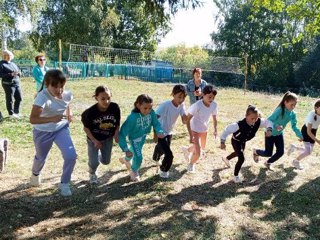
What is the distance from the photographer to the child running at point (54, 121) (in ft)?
13.3

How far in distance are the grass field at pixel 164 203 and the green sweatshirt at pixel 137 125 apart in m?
0.69

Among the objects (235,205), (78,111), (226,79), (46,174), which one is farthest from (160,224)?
(226,79)

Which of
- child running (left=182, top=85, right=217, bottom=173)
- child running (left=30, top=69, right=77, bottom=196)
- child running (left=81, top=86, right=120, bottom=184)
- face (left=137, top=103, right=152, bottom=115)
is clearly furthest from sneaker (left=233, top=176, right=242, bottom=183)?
child running (left=30, top=69, right=77, bottom=196)

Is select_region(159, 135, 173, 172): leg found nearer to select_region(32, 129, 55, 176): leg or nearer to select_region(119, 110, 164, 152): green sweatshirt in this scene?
select_region(119, 110, 164, 152): green sweatshirt

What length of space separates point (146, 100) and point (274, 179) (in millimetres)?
2338

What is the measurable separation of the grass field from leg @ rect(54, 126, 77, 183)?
389 millimetres

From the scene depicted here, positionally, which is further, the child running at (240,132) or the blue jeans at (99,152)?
the child running at (240,132)

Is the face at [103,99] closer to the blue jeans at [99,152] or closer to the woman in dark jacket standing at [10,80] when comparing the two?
the blue jeans at [99,152]

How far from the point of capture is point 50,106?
4.18m

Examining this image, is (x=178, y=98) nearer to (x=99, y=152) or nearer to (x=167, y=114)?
(x=167, y=114)

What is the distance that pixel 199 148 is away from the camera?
5594 millimetres

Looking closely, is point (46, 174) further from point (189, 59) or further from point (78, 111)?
point (189, 59)

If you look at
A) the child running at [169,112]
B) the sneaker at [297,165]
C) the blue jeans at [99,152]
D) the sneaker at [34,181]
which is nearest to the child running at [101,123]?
the blue jeans at [99,152]

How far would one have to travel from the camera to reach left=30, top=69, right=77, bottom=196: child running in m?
4.05
